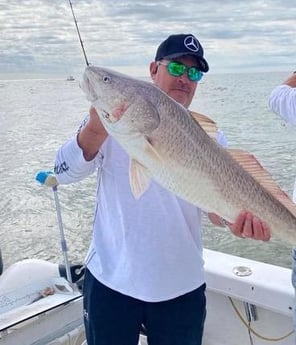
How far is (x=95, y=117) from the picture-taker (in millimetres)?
1923

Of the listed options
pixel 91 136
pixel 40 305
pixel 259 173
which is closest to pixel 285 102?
pixel 259 173

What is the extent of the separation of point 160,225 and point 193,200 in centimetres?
51

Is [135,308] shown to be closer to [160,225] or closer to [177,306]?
[177,306]

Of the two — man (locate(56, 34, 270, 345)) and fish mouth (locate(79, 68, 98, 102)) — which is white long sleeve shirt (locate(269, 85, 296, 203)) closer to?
man (locate(56, 34, 270, 345))

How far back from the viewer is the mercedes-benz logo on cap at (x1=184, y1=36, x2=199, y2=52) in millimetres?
2215

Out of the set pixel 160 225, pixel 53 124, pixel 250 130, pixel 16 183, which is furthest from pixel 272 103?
pixel 53 124

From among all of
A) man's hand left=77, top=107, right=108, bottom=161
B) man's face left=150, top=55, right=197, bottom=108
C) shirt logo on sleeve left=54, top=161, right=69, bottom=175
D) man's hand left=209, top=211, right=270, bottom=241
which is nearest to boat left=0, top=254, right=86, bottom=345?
shirt logo on sleeve left=54, top=161, right=69, bottom=175

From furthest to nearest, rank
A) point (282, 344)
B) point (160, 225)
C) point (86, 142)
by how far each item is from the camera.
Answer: point (282, 344) < point (160, 225) < point (86, 142)

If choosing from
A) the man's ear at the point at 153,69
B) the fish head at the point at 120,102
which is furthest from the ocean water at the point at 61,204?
the fish head at the point at 120,102

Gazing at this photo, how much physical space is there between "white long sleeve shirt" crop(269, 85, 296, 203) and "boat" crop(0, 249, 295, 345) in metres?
0.82

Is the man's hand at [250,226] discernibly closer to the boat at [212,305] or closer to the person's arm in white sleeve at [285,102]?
the person's arm in white sleeve at [285,102]

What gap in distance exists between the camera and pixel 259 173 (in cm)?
180

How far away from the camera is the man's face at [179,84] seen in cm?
220

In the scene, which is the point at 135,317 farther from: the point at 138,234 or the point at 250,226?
the point at 250,226
